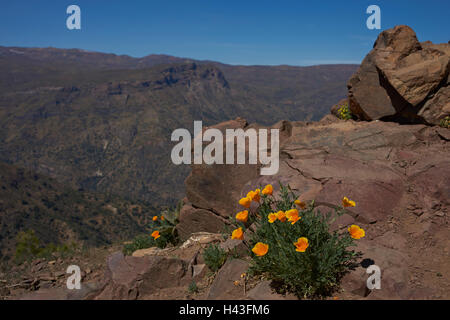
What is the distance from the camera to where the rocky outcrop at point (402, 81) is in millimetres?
7117

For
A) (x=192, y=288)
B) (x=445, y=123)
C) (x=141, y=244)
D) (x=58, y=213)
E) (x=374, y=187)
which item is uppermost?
(x=445, y=123)

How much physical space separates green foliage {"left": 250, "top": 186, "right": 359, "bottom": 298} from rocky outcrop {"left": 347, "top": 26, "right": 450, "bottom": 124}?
4.76 meters

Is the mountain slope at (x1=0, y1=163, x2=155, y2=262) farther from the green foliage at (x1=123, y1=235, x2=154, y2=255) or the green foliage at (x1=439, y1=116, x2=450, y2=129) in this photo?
the green foliage at (x1=439, y1=116, x2=450, y2=129)

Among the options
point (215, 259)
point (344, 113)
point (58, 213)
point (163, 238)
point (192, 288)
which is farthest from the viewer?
point (58, 213)

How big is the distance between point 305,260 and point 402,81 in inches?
217

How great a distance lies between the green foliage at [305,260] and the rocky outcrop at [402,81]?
187 inches

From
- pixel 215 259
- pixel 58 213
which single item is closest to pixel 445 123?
pixel 215 259

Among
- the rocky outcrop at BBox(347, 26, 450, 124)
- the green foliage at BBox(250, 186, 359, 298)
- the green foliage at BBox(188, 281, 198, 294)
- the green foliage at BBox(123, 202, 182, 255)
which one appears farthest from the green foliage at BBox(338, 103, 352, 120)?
the green foliage at BBox(188, 281, 198, 294)

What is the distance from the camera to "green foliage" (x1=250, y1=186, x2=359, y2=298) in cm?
349

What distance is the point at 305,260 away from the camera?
347 centimetres

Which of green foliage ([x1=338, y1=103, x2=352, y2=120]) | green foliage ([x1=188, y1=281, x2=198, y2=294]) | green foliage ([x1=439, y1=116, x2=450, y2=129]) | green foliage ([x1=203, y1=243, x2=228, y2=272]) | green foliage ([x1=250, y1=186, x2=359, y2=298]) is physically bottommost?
green foliage ([x1=188, y1=281, x2=198, y2=294])

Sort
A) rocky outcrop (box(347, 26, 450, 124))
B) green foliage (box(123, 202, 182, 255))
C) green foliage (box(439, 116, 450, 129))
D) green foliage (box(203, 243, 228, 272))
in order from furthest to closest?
green foliage (box(123, 202, 182, 255))
rocky outcrop (box(347, 26, 450, 124))
green foliage (box(439, 116, 450, 129))
green foliage (box(203, 243, 228, 272))

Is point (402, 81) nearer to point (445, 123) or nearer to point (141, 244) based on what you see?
point (445, 123)
